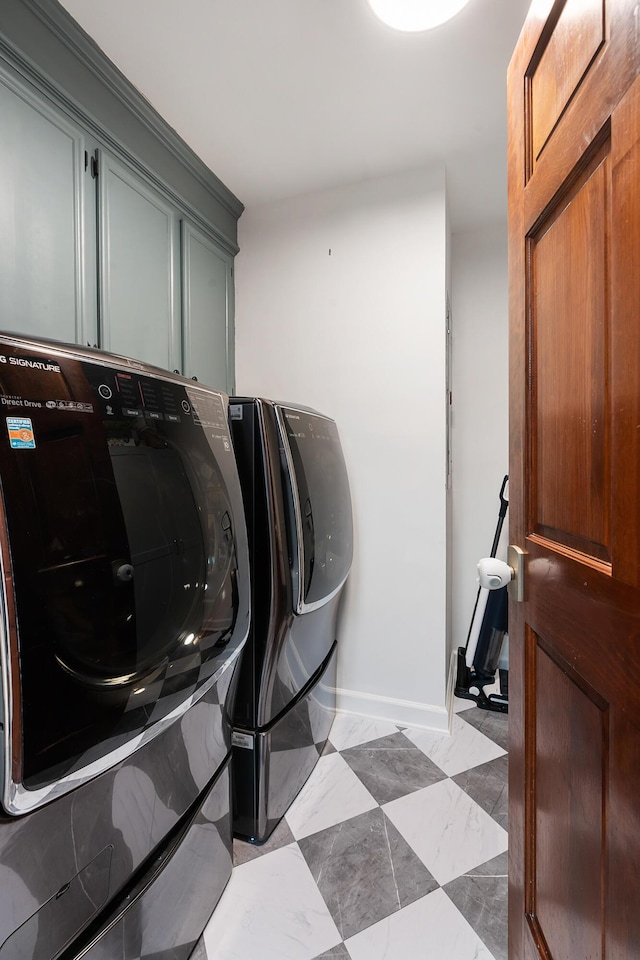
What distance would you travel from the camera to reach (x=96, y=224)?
1.51m

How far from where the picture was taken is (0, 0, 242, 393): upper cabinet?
48.8 inches

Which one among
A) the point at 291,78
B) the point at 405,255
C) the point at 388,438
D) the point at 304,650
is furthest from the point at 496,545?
the point at 291,78

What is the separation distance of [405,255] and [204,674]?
6.67 ft

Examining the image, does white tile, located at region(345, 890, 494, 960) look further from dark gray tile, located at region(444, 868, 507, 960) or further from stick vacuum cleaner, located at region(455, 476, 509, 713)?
stick vacuum cleaner, located at region(455, 476, 509, 713)

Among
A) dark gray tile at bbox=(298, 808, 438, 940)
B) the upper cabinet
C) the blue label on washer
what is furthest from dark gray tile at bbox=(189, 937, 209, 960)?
the upper cabinet

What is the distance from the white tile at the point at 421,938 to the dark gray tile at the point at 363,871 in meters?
0.03


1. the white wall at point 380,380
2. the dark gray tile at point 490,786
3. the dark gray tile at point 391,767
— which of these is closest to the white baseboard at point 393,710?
the white wall at point 380,380

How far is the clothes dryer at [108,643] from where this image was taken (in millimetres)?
618

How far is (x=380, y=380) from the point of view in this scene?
2.19 m

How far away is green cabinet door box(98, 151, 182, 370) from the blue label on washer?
1027mm

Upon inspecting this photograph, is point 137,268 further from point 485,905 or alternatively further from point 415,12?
point 485,905

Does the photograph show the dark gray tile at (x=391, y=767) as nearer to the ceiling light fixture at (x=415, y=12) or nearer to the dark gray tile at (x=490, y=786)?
the dark gray tile at (x=490, y=786)

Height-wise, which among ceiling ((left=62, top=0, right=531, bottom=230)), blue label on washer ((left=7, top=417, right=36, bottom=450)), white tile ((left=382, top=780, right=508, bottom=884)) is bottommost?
white tile ((left=382, top=780, right=508, bottom=884))

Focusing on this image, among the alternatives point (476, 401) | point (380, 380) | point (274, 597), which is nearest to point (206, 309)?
point (380, 380)
